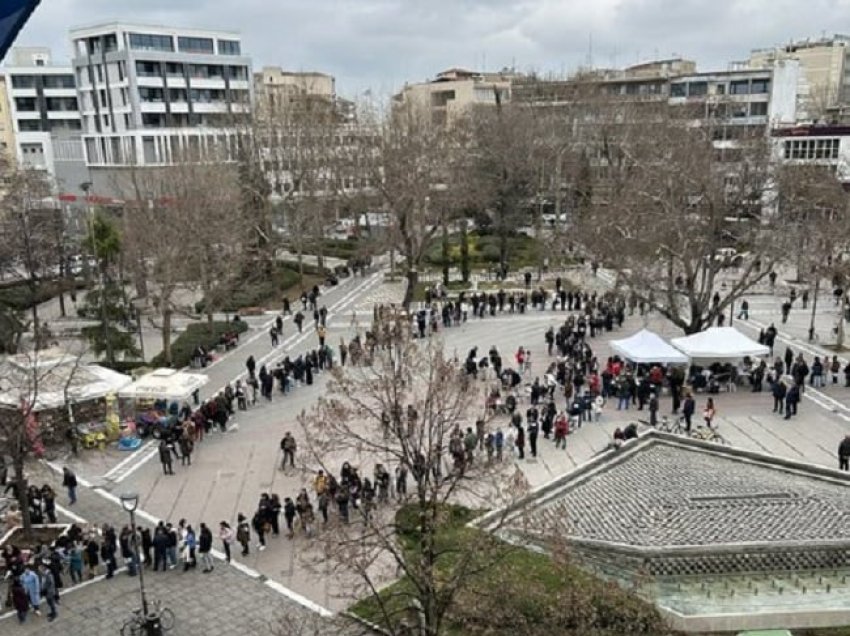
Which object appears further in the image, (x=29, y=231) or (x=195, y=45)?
(x=195, y=45)

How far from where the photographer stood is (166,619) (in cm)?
1495

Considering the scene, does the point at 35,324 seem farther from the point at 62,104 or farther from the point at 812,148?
the point at 62,104

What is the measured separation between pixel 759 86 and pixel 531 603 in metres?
65.0

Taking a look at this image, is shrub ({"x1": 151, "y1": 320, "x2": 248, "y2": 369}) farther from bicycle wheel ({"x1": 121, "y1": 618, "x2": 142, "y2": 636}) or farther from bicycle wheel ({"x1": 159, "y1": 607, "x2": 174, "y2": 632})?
bicycle wheel ({"x1": 121, "y1": 618, "x2": 142, "y2": 636})

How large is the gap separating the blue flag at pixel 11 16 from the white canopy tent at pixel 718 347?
80.4ft

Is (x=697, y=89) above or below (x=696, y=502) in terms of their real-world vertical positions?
above

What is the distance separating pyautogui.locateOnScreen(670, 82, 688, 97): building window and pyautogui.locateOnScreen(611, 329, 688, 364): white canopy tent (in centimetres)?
4913

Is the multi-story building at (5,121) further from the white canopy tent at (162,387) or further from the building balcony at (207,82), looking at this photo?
the white canopy tent at (162,387)

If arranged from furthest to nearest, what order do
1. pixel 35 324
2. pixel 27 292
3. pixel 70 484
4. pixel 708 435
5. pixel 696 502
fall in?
pixel 27 292, pixel 35 324, pixel 708 435, pixel 70 484, pixel 696 502

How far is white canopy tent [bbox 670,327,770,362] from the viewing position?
86.0ft

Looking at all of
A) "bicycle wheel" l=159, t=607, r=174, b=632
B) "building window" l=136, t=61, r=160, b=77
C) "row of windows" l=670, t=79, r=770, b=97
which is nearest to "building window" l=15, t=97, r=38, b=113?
"building window" l=136, t=61, r=160, b=77

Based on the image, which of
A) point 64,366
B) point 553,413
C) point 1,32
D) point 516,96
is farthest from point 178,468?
point 516,96

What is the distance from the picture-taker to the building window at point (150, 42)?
58469mm

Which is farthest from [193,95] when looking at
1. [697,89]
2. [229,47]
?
[697,89]
